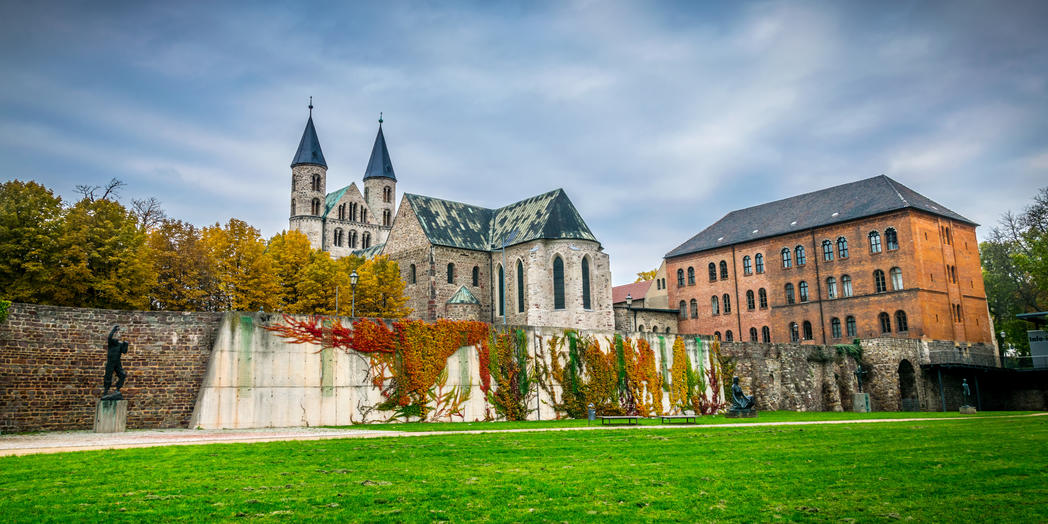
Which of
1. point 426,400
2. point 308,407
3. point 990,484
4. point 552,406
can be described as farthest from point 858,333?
point 990,484

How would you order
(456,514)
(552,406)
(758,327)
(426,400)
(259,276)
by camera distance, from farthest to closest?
(758,327) → (259,276) → (552,406) → (426,400) → (456,514)

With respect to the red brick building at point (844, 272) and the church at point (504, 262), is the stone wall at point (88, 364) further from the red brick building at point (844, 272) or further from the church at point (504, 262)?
the red brick building at point (844, 272)

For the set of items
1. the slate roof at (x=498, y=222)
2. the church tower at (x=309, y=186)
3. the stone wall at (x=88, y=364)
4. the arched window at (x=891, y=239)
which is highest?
the church tower at (x=309, y=186)

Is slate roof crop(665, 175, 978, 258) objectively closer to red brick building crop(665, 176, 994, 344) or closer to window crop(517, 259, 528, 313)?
red brick building crop(665, 176, 994, 344)

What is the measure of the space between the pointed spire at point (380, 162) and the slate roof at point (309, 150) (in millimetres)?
9748

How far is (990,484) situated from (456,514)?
244 inches

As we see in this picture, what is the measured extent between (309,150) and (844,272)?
197 feet

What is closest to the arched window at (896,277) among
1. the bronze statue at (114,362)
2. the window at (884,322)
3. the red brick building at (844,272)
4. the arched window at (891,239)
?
the red brick building at (844,272)

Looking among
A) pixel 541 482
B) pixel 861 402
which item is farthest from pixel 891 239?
pixel 541 482

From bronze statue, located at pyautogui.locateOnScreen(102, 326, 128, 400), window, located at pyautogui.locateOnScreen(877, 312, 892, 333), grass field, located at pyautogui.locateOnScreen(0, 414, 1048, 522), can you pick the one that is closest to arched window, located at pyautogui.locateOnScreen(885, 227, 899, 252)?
window, located at pyautogui.locateOnScreen(877, 312, 892, 333)

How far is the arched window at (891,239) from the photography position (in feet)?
165

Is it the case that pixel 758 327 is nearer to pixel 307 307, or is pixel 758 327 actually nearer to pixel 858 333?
pixel 858 333

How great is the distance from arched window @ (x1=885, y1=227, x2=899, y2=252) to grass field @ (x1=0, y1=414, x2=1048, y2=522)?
40.2 meters

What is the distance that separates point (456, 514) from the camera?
687cm
